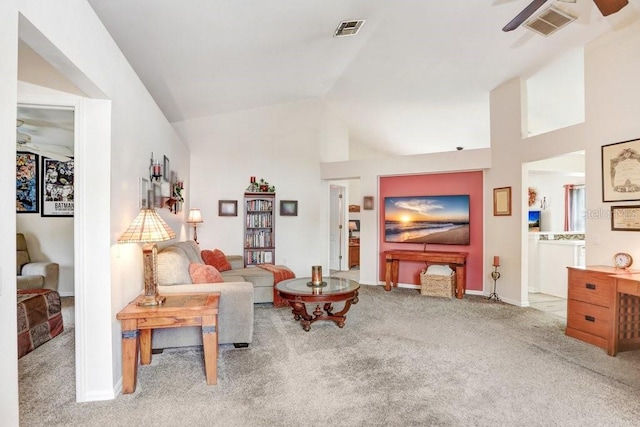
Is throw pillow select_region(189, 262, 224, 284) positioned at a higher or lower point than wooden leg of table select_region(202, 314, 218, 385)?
higher

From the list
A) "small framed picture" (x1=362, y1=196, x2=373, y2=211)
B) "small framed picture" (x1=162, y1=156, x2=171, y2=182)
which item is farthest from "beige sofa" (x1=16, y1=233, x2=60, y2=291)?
"small framed picture" (x1=362, y1=196, x2=373, y2=211)

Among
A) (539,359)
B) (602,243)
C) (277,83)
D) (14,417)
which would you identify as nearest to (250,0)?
(277,83)

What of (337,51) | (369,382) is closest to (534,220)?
(337,51)

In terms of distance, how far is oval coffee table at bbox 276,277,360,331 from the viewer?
3812 mm

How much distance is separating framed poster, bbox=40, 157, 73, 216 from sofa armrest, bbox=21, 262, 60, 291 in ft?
2.95

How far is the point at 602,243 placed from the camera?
12.5 ft

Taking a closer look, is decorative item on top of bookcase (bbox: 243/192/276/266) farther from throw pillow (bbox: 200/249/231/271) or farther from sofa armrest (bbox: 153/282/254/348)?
sofa armrest (bbox: 153/282/254/348)

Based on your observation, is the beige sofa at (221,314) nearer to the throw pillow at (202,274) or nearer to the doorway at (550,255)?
the throw pillow at (202,274)

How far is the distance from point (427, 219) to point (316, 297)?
317 cm

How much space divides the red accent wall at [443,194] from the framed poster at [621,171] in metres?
2.09

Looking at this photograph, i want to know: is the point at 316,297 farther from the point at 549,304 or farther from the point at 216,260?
the point at 549,304

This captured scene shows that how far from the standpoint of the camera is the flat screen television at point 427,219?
19.6 ft

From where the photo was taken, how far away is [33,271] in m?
5.13

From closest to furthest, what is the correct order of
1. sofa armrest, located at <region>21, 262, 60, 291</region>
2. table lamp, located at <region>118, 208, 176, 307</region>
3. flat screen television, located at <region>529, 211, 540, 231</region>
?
table lamp, located at <region>118, 208, 176, 307</region>
sofa armrest, located at <region>21, 262, 60, 291</region>
flat screen television, located at <region>529, 211, 540, 231</region>
